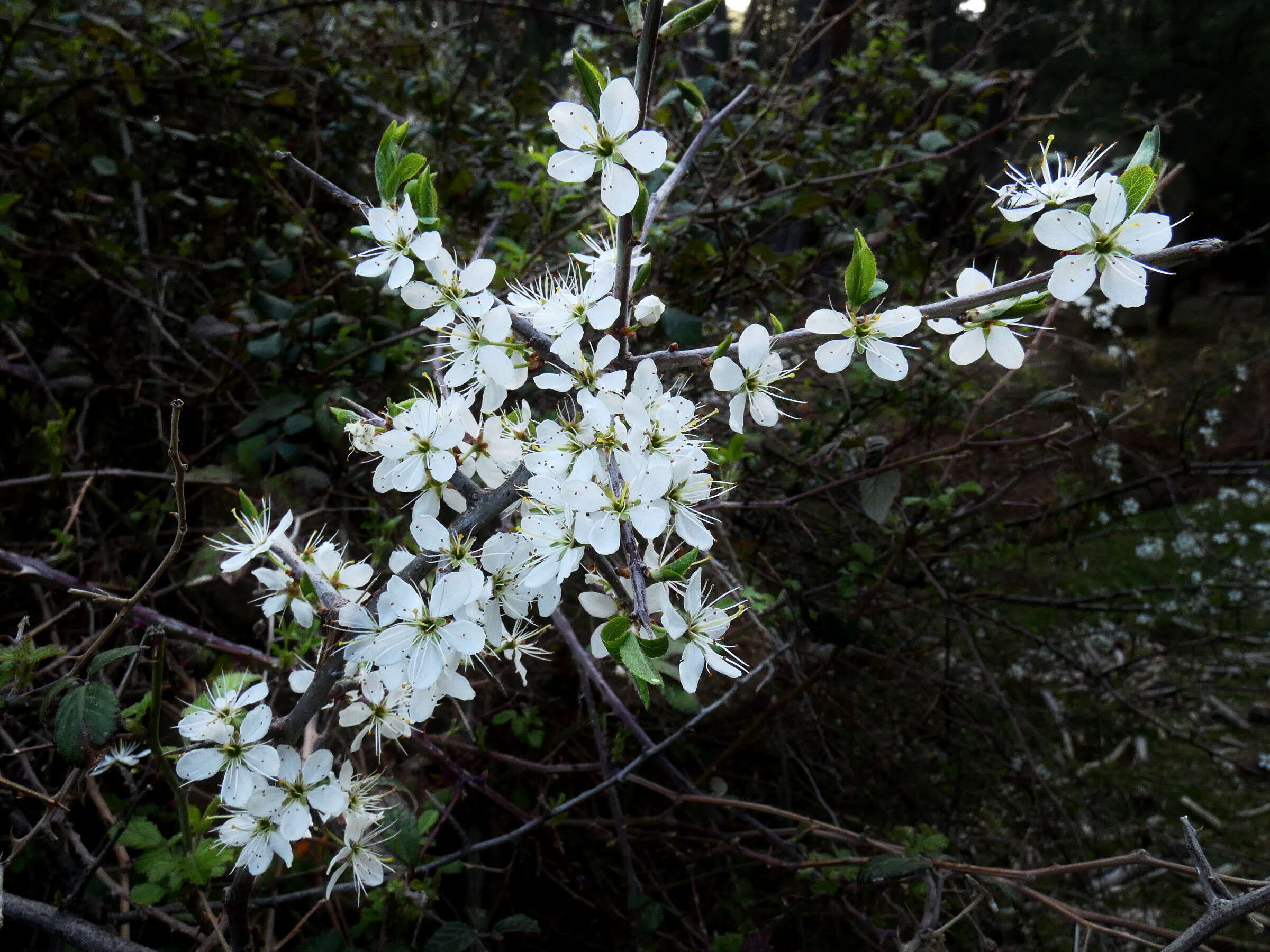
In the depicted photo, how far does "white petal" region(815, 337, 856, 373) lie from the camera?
2.49 ft

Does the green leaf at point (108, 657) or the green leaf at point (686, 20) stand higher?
the green leaf at point (686, 20)

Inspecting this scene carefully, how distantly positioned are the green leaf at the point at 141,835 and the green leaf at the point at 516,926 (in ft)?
1.54

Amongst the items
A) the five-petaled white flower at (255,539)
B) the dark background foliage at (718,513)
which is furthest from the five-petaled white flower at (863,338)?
the five-petaled white flower at (255,539)

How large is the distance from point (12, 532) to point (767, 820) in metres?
1.70

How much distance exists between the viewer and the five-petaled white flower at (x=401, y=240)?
72cm

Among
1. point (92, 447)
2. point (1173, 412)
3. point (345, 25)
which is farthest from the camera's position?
point (1173, 412)

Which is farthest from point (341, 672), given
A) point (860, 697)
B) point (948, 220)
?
point (948, 220)

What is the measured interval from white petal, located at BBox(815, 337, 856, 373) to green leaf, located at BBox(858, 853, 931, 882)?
0.67 metres

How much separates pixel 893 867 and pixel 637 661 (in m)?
0.64

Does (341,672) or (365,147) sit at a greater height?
(365,147)

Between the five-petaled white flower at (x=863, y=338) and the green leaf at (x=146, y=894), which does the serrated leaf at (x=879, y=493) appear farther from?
the green leaf at (x=146, y=894)

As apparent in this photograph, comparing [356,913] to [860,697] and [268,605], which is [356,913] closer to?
[268,605]

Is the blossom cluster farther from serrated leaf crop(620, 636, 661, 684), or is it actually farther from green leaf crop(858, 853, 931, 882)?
green leaf crop(858, 853, 931, 882)

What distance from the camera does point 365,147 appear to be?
253 centimetres
